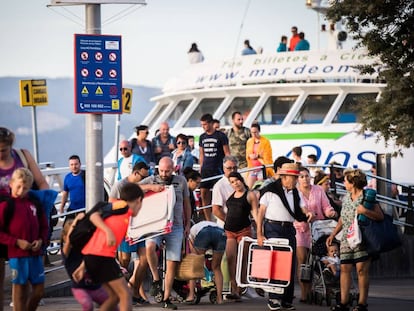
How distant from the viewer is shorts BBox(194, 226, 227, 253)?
15.4 meters

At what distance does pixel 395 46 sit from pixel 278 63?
9089mm

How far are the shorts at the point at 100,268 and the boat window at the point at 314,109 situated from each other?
16520 mm

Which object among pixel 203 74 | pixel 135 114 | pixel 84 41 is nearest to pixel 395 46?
pixel 84 41

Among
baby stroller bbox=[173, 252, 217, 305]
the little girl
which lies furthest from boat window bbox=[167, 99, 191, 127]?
the little girl

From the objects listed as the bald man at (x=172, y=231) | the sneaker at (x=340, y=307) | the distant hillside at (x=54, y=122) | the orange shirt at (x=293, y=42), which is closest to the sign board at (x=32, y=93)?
the bald man at (x=172, y=231)

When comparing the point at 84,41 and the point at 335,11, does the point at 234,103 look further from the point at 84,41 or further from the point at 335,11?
the point at 84,41

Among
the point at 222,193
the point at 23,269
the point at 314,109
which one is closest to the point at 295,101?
the point at 314,109

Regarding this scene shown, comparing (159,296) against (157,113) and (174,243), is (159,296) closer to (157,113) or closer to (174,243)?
(174,243)

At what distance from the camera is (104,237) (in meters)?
10.4

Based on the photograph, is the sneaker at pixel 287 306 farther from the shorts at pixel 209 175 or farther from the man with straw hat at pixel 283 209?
the shorts at pixel 209 175

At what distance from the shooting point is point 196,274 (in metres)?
14.5

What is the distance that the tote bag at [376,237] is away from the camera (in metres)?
13.7

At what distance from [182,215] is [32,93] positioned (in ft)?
26.7

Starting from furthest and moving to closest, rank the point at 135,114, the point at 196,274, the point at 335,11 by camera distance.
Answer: the point at 135,114
the point at 335,11
the point at 196,274
